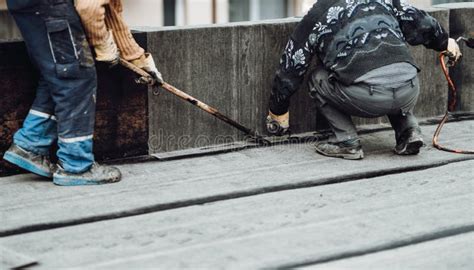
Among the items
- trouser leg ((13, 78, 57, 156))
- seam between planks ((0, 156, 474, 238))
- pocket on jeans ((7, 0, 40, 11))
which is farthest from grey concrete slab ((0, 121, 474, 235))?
pocket on jeans ((7, 0, 40, 11))

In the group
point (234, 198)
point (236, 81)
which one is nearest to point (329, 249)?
point (234, 198)

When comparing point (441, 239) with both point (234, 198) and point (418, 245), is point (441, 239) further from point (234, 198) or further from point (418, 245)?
point (234, 198)

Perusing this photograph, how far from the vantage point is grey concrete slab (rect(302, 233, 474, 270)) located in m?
6.03

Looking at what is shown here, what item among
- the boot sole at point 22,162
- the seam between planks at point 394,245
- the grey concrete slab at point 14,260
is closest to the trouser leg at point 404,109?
the seam between planks at point 394,245

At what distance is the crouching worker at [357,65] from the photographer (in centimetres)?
796

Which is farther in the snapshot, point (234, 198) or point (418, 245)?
point (234, 198)

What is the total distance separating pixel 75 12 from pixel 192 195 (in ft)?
4.14

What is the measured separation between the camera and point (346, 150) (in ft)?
26.9

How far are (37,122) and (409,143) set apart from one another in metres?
2.43

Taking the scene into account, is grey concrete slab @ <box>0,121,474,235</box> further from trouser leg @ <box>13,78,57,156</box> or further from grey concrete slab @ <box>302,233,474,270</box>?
grey concrete slab @ <box>302,233,474,270</box>

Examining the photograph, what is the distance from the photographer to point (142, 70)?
7.76 meters

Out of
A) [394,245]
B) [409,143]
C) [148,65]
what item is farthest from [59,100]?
[409,143]

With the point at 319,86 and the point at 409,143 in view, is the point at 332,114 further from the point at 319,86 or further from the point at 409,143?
the point at 409,143

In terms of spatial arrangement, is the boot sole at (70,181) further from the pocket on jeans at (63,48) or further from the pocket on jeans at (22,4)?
the pocket on jeans at (22,4)
